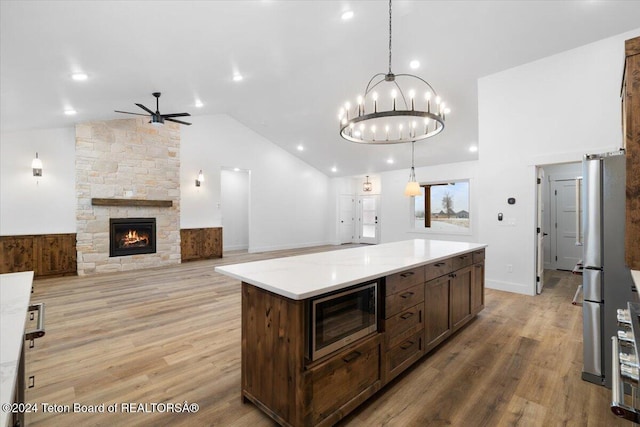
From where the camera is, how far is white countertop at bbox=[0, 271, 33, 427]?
675 mm

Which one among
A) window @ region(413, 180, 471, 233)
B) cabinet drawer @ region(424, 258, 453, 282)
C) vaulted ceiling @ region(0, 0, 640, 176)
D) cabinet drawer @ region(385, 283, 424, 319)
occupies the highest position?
vaulted ceiling @ region(0, 0, 640, 176)

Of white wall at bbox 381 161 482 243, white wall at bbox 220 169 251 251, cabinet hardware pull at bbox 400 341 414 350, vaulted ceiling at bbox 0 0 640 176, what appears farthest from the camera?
white wall at bbox 220 169 251 251

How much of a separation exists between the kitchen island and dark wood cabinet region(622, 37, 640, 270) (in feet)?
3.88

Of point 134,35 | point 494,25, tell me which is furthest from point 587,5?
point 134,35

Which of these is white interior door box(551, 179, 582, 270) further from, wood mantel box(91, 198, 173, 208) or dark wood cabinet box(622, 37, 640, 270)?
wood mantel box(91, 198, 173, 208)

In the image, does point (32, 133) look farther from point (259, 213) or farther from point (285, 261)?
point (285, 261)

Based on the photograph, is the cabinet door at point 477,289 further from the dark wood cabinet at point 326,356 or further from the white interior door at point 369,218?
the white interior door at point 369,218

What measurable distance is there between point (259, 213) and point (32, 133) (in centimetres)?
507

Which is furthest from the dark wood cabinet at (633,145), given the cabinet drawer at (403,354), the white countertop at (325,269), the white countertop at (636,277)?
the cabinet drawer at (403,354)

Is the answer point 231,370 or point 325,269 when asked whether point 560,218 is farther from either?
point 231,370

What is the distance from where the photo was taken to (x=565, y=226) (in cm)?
611

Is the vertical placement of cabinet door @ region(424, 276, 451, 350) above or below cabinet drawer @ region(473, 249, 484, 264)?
below

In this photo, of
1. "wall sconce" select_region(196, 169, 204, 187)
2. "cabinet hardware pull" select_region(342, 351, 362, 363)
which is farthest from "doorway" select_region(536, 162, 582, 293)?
"wall sconce" select_region(196, 169, 204, 187)

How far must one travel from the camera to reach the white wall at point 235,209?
9.11 metres
